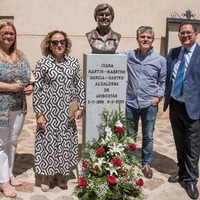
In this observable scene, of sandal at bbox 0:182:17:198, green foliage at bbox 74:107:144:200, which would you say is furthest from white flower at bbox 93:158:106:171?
sandal at bbox 0:182:17:198

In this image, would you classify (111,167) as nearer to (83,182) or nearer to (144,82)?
(83,182)

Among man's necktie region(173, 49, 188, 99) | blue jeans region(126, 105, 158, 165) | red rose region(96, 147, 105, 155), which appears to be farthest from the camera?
blue jeans region(126, 105, 158, 165)

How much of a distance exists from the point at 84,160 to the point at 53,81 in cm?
98

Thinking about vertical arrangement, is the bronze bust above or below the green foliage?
above

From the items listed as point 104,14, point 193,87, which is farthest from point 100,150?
point 104,14

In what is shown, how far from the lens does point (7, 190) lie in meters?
4.04

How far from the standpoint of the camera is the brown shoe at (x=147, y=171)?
468cm

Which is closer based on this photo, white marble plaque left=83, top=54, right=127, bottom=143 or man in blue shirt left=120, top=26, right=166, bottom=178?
white marble plaque left=83, top=54, right=127, bottom=143

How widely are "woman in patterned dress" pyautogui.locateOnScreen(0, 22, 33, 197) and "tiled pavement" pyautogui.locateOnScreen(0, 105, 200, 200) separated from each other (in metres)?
0.30

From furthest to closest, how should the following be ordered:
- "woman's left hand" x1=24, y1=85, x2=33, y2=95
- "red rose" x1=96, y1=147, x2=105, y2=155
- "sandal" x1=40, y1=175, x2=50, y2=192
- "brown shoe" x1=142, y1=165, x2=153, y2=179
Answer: "brown shoe" x1=142, y1=165, x2=153, y2=179 → "sandal" x1=40, y1=175, x2=50, y2=192 → "red rose" x1=96, y1=147, x2=105, y2=155 → "woman's left hand" x1=24, y1=85, x2=33, y2=95

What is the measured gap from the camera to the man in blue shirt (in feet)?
14.1

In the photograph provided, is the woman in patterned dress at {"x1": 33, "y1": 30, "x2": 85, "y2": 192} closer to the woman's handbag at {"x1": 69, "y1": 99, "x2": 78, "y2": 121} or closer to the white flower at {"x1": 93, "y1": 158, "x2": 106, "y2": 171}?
the woman's handbag at {"x1": 69, "y1": 99, "x2": 78, "y2": 121}

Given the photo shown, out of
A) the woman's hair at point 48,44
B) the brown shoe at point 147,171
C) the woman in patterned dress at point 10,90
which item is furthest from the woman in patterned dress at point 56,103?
the brown shoe at point 147,171

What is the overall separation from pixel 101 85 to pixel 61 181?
1.27m
